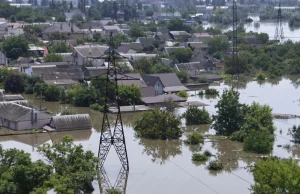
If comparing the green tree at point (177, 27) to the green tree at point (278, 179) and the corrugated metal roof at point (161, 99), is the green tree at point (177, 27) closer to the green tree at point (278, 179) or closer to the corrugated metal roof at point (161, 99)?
the corrugated metal roof at point (161, 99)

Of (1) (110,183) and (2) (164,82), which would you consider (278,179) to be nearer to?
(1) (110,183)

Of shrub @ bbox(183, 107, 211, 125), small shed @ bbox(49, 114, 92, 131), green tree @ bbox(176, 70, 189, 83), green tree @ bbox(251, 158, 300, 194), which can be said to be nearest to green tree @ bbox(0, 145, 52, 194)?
green tree @ bbox(251, 158, 300, 194)

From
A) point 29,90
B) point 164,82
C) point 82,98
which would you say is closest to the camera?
point 82,98

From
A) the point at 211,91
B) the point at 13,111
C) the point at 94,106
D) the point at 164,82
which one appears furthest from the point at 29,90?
the point at 211,91

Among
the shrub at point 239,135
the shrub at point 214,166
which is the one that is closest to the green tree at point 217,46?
the shrub at point 239,135

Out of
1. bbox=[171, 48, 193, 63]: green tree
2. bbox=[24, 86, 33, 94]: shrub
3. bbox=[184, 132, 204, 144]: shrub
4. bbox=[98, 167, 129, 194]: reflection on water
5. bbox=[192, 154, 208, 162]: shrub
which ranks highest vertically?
bbox=[171, 48, 193, 63]: green tree

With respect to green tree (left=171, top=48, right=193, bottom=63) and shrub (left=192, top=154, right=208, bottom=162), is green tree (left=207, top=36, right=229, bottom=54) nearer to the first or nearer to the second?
green tree (left=171, top=48, right=193, bottom=63)

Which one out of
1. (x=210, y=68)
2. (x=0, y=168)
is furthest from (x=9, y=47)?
(x=0, y=168)
